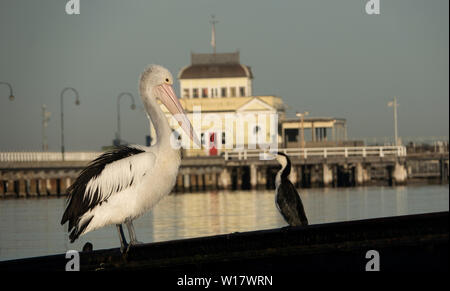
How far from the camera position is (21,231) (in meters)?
35.3

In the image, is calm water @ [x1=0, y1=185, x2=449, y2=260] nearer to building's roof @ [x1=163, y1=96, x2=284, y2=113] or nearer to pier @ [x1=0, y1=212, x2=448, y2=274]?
pier @ [x1=0, y1=212, x2=448, y2=274]

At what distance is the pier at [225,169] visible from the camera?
66.0 meters

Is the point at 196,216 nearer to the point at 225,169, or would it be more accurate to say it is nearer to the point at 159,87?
the point at 225,169

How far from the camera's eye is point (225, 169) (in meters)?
69.4

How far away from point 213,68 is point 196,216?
7188 cm

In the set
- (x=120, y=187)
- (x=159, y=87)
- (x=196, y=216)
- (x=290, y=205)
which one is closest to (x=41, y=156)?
(x=196, y=216)

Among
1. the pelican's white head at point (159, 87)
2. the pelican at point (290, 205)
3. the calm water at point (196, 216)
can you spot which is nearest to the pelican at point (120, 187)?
the pelican's white head at point (159, 87)

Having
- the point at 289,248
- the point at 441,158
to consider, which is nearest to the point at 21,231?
A: the point at 289,248

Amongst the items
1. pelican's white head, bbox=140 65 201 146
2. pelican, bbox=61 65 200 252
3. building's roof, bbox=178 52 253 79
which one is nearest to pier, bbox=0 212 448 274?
pelican, bbox=61 65 200 252

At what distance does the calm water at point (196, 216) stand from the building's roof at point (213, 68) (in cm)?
4977

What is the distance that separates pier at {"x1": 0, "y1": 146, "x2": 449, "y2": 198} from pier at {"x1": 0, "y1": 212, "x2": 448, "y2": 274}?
2248 inches

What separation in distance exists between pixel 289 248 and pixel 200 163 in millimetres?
61395

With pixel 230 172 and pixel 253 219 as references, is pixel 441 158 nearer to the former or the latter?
pixel 230 172
